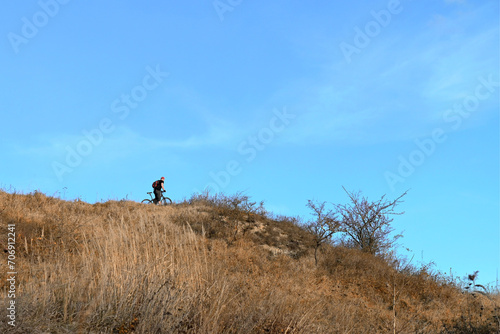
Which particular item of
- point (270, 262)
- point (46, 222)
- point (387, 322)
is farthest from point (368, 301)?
point (46, 222)

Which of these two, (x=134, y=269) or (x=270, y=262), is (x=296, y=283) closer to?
(x=270, y=262)

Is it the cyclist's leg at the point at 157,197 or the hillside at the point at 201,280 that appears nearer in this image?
the hillside at the point at 201,280

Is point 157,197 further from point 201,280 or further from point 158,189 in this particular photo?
point 201,280

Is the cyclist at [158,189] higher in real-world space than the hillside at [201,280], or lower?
higher

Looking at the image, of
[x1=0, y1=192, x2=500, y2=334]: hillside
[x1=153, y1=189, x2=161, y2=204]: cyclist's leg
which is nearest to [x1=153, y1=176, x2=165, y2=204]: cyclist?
[x1=153, y1=189, x2=161, y2=204]: cyclist's leg

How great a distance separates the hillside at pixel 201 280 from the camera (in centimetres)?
650

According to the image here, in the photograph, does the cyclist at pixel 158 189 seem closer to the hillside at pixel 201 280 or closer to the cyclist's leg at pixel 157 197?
the cyclist's leg at pixel 157 197

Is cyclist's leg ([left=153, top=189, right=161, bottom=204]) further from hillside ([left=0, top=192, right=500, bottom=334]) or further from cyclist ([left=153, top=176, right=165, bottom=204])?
hillside ([left=0, top=192, right=500, bottom=334])

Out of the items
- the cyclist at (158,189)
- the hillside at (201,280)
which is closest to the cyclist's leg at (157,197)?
the cyclist at (158,189)

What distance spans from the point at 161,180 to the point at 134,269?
16.9m

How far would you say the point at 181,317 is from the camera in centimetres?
652

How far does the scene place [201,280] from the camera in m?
7.82

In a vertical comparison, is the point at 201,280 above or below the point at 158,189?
below

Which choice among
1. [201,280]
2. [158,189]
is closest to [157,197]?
[158,189]
